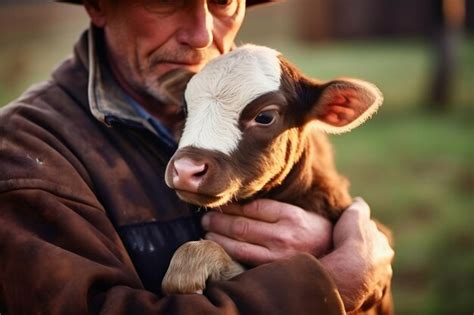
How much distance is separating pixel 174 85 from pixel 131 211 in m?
0.58

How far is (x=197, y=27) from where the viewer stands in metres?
3.42

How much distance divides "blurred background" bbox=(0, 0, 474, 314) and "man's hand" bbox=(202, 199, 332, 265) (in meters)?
4.28

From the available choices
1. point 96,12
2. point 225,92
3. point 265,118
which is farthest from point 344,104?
point 96,12

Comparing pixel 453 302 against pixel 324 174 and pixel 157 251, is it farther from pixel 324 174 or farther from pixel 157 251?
pixel 157 251

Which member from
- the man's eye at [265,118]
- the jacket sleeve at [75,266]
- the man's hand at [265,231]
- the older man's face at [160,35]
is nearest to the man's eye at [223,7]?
the older man's face at [160,35]

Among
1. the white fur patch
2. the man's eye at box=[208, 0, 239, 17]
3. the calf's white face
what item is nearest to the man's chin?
the calf's white face

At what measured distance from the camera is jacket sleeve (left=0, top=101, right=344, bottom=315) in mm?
2727

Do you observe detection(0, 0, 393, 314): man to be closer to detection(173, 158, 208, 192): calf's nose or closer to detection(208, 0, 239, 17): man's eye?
detection(208, 0, 239, 17): man's eye

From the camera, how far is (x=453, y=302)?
7.44m

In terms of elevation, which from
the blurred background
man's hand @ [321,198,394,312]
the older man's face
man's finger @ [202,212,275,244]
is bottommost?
the blurred background

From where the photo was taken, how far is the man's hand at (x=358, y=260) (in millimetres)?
3082

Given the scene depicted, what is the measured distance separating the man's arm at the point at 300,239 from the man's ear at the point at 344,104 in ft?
1.27

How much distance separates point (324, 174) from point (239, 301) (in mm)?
961

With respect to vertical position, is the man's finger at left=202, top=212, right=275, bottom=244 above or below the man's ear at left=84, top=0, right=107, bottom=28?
below
